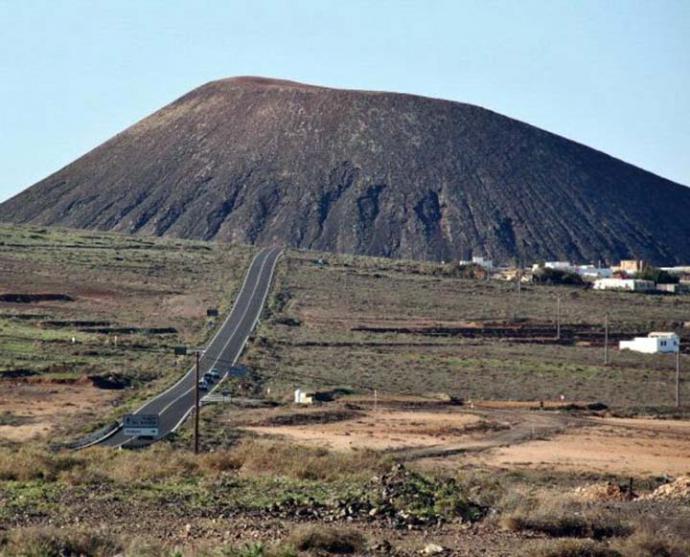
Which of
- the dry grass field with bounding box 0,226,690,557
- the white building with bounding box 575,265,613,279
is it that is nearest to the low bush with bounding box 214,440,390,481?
the dry grass field with bounding box 0,226,690,557

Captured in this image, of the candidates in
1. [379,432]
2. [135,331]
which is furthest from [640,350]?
[379,432]

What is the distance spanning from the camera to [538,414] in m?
60.6

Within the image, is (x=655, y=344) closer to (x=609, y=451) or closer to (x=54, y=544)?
(x=609, y=451)

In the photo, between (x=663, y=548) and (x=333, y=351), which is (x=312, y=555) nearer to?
(x=663, y=548)

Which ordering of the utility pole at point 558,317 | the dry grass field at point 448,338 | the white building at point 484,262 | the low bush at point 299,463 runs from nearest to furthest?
the low bush at point 299,463, the dry grass field at point 448,338, the utility pole at point 558,317, the white building at point 484,262

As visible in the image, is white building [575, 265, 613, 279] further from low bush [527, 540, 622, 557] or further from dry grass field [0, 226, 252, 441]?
low bush [527, 540, 622, 557]

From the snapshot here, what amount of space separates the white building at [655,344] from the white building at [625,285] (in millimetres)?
45989

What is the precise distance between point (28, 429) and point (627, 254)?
492 feet

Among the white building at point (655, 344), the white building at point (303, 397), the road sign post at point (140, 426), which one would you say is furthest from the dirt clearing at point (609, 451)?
the white building at point (655, 344)

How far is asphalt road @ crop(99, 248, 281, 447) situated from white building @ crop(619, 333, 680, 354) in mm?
23719

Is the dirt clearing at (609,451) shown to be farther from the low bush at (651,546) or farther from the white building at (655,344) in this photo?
the white building at (655,344)

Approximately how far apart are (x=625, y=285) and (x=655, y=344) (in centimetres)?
5079

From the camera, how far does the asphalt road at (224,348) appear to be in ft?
173

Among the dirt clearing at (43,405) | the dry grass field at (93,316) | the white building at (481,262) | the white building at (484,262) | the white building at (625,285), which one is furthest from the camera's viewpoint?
the white building at (484,262)
